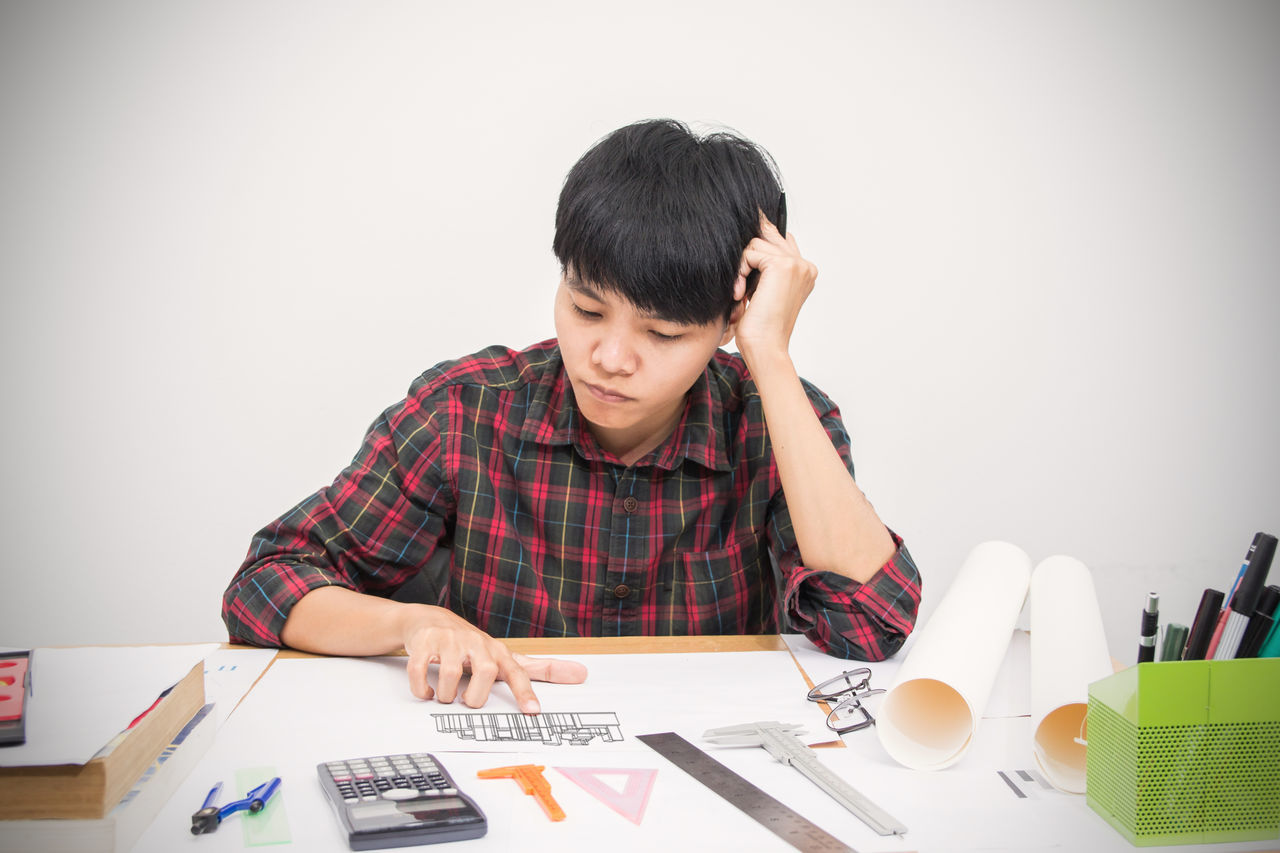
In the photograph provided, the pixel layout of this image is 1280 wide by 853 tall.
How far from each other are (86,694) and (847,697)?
0.65 meters

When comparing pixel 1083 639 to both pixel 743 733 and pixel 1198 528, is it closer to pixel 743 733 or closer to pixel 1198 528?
pixel 743 733

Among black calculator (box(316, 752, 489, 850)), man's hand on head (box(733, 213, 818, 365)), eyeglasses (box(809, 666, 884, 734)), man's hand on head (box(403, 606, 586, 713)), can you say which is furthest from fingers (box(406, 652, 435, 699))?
man's hand on head (box(733, 213, 818, 365))

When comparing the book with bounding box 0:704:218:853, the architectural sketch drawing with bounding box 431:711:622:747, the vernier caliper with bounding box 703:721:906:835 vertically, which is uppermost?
the book with bounding box 0:704:218:853

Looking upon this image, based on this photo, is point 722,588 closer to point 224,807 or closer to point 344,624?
point 344,624

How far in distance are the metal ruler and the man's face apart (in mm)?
385

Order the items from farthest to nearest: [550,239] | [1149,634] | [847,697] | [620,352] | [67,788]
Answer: [550,239], [620,352], [847,697], [1149,634], [67,788]

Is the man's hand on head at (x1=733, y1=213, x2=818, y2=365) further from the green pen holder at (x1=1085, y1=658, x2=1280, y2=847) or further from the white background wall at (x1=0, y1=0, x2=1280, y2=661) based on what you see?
the white background wall at (x1=0, y1=0, x2=1280, y2=661)

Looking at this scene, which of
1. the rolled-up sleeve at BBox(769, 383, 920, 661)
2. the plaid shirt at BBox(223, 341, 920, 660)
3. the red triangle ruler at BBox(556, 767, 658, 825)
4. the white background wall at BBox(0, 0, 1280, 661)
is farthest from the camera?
the white background wall at BBox(0, 0, 1280, 661)

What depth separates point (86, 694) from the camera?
2.35 ft

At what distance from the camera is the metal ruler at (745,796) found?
26.1 inches

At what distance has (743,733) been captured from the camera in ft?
2.72

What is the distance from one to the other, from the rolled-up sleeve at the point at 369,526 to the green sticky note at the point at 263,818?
0.34m

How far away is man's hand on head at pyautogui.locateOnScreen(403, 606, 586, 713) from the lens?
0.89m

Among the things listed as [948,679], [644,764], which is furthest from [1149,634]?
[644,764]
